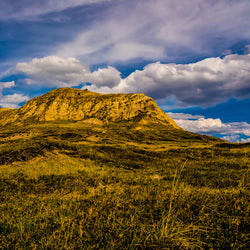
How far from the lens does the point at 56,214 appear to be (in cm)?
354

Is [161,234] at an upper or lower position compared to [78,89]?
lower

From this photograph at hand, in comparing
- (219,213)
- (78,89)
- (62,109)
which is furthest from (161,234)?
(78,89)

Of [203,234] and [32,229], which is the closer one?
[203,234]

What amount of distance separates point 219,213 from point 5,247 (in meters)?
3.65

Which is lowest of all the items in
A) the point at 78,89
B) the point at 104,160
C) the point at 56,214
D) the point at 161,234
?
the point at 104,160

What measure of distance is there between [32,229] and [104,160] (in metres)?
20.1

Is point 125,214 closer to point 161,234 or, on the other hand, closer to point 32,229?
point 161,234

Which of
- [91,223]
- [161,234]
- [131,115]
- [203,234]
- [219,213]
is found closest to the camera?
[161,234]

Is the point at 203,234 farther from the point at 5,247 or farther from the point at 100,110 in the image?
the point at 100,110

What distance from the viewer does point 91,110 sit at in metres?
111

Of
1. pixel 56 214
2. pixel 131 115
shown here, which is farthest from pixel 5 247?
pixel 131 115

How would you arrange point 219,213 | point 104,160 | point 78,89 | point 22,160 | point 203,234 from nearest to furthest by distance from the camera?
point 203,234
point 219,213
point 22,160
point 104,160
point 78,89

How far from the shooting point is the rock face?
337ft

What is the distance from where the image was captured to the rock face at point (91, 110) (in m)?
103
